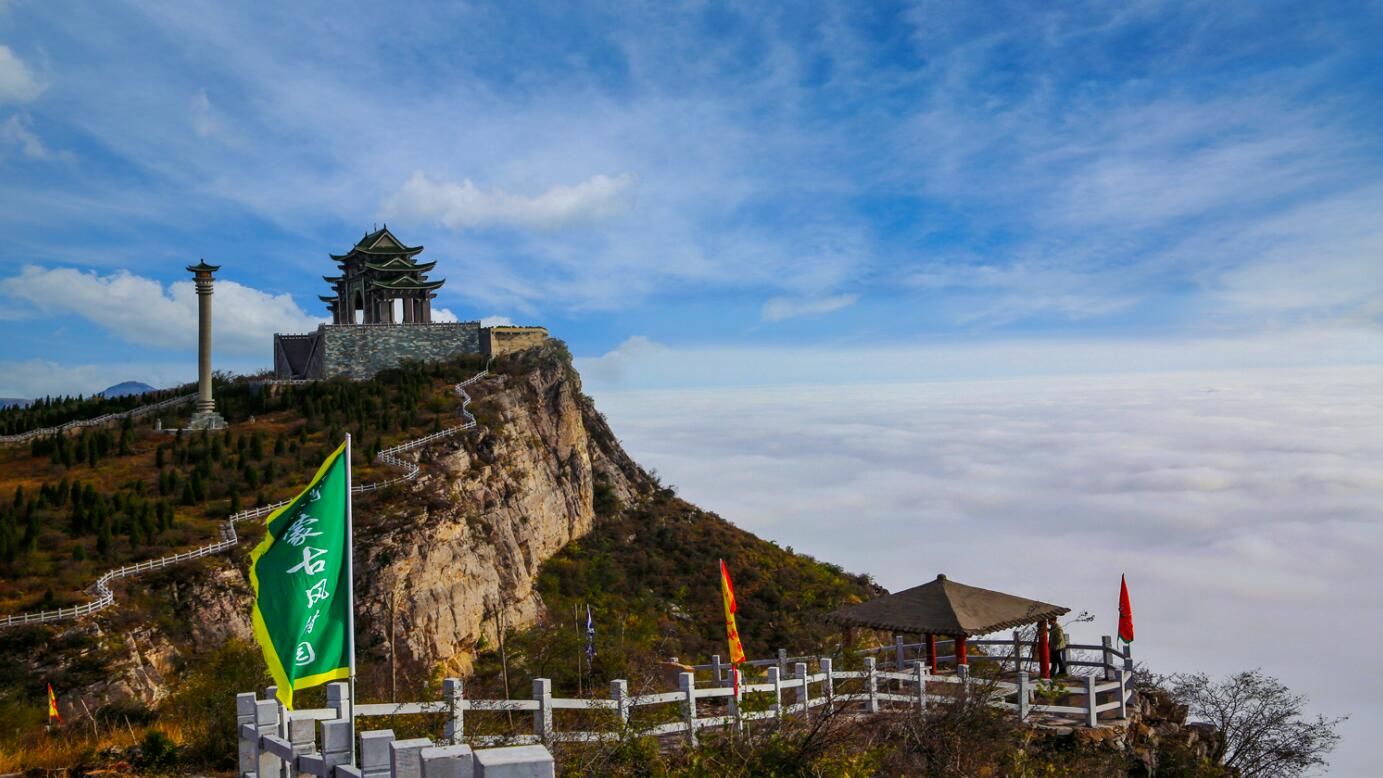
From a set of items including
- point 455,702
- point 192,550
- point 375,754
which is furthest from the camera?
point 192,550

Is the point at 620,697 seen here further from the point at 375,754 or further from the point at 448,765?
the point at 448,765

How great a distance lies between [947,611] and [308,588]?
11175 mm

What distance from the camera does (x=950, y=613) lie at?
49.5ft

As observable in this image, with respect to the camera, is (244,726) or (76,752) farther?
(76,752)

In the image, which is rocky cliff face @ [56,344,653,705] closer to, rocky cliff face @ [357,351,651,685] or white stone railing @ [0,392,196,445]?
rocky cliff face @ [357,351,651,685]

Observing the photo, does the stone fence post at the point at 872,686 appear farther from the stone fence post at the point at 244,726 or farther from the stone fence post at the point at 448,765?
the stone fence post at the point at 448,765

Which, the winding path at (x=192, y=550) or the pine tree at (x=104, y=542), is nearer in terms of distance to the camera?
the winding path at (x=192, y=550)

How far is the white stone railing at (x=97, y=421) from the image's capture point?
143ft

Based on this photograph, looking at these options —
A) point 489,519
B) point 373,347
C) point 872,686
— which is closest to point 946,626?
point 872,686

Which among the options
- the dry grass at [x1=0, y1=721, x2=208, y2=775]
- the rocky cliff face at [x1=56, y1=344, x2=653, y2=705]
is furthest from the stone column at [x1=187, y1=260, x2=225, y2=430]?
the dry grass at [x1=0, y1=721, x2=208, y2=775]

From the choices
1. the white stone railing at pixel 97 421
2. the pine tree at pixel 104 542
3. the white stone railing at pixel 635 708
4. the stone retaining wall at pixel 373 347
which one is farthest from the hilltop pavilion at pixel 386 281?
the white stone railing at pixel 635 708

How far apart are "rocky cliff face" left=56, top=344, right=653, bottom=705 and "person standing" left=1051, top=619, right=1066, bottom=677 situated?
1320 centimetres

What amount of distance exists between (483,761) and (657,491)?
196 feet

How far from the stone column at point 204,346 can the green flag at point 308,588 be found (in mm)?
43833
